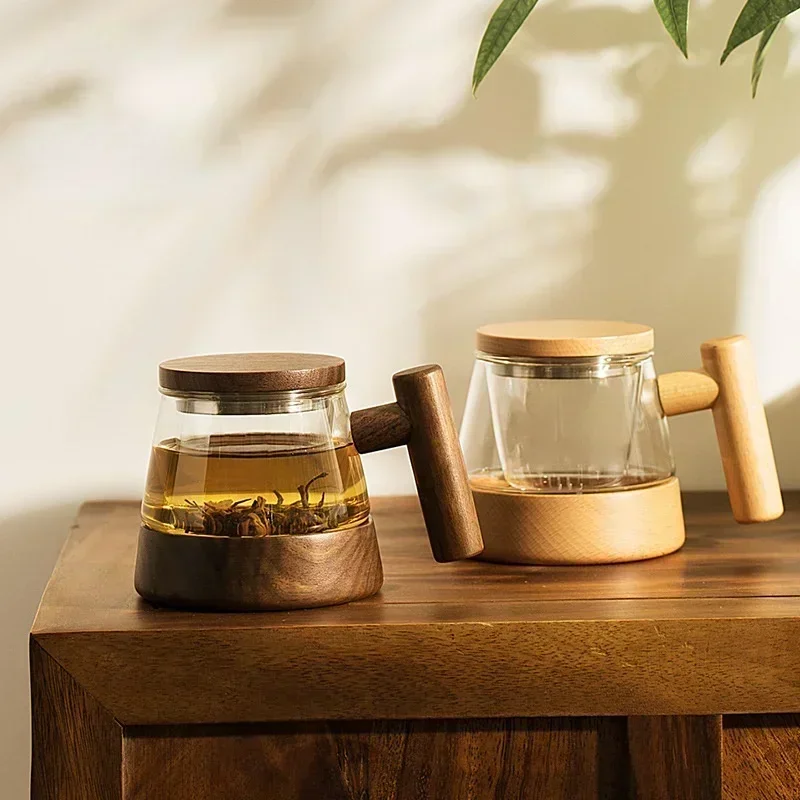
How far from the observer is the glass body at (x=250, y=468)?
2.45 ft

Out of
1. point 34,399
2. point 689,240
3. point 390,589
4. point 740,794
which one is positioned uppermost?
point 689,240

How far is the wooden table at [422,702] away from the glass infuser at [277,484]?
0.09 feet

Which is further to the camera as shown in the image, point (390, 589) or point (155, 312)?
point (155, 312)

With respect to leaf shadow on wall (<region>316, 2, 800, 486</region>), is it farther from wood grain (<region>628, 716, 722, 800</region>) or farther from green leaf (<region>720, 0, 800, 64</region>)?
wood grain (<region>628, 716, 722, 800</region>)

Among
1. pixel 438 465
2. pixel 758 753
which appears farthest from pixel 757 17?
pixel 758 753

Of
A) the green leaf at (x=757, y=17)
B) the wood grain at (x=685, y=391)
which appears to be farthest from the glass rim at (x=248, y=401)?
the green leaf at (x=757, y=17)

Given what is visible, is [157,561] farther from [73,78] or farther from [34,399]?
[73,78]

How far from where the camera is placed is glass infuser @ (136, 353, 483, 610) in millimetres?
735

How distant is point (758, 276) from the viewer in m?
1.08

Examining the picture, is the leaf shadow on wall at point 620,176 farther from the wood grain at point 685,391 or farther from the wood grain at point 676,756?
the wood grain at point 676,756

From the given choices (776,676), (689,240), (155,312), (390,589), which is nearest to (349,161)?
(155,312)

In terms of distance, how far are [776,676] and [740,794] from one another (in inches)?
3.4

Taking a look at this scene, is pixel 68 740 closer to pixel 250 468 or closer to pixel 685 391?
pixel 250 468

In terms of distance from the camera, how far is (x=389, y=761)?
2.35 ft
